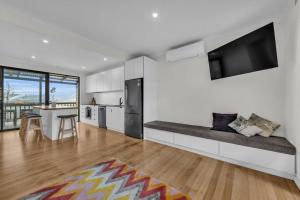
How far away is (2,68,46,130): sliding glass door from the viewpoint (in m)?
4.29

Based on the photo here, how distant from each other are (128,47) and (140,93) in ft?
4.40

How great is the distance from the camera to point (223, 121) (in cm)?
263

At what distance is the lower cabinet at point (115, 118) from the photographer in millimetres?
4247

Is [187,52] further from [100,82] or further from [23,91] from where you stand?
[23,91]

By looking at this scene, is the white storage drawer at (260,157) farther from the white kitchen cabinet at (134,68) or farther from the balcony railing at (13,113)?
the balcony railing at (13,113)

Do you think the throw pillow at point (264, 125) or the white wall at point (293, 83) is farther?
the throw pillow at point (264, 125)

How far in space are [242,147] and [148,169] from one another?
1625 mm

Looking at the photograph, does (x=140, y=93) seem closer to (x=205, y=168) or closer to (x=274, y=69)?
(x=205, y=168)

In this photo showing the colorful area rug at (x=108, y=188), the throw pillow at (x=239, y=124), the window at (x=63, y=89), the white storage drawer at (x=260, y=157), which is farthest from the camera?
the window at (x=63, y=89)

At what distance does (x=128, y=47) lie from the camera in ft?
11.6

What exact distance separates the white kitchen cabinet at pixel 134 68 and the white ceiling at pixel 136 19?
1.42 ft

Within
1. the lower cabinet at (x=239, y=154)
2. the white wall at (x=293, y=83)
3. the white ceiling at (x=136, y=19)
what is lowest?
the lower cabinet at (x=239, y=154)

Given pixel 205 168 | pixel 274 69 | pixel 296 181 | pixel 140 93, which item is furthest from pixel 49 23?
pixel 296 181

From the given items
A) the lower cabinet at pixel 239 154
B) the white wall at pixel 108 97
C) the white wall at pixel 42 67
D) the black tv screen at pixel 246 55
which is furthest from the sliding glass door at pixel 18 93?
the black tv screen at pixel 246 55
